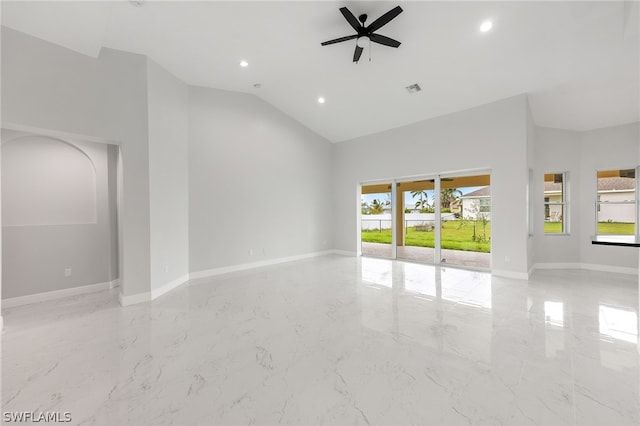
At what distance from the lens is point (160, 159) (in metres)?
4.39

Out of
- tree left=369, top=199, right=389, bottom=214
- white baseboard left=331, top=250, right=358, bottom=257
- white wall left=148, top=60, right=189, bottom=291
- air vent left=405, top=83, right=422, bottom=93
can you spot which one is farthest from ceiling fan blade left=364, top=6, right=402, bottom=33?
white baseboard left=331, top=250, right=358, bottom=257

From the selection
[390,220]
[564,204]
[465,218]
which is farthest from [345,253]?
[564,204]

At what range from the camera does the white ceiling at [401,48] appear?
3334 millimetres

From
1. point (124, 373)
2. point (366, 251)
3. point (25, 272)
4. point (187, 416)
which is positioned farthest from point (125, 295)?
point (366, 251)

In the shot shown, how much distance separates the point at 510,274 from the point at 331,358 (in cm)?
461

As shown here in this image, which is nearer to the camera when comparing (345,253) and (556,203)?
(556,203)

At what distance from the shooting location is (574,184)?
611 centimetres

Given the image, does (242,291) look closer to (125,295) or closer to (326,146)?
(125,295)

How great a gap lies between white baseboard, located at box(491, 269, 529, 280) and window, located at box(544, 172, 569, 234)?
1.95m

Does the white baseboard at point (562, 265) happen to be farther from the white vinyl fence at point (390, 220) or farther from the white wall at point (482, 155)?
the white vinyl fence at point (390, 220)

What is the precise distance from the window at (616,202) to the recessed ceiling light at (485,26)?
488 cm

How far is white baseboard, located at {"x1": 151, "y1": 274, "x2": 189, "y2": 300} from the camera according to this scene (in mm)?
4214

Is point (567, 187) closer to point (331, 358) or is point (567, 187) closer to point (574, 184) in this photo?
point (574, 184)

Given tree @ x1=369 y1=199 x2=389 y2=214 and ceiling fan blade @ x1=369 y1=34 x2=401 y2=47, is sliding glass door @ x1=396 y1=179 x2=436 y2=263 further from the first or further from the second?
ceiling fan blade @ x1=369 y1=34 x2=401 y2=47
